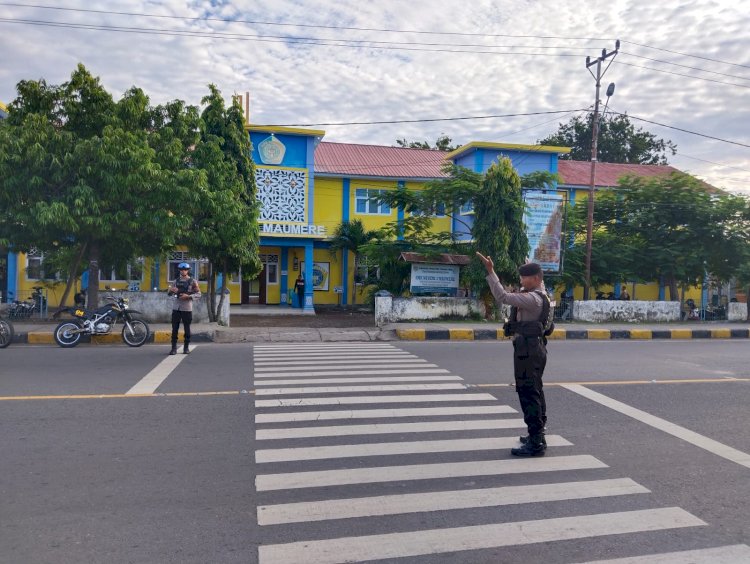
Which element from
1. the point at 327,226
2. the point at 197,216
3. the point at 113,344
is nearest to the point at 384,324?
the point at 197,216

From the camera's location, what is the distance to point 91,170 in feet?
42.9

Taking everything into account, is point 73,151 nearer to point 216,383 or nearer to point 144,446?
point 216,383

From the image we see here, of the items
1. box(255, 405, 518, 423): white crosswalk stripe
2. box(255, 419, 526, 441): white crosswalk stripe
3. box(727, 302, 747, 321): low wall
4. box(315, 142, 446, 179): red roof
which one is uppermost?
box(315, 142, 446, 179): red roof

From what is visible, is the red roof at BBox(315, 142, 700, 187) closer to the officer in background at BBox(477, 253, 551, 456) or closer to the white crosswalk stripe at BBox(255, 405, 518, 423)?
the white crosswalk stripe at BBox(255, 405, 518, 423)

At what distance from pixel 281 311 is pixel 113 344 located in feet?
37.2

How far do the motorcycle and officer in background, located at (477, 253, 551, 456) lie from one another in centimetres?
982

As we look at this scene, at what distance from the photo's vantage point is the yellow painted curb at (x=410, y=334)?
16.2 metres

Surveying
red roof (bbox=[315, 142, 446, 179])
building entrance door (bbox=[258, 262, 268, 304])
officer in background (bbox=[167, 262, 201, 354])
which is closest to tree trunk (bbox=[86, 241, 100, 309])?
officer in background (bbox=[167, 262, 201, 354])

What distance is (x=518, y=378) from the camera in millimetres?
5547

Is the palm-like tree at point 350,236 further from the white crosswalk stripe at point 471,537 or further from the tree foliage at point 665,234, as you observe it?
the white crosswalk stripe at point 471,537

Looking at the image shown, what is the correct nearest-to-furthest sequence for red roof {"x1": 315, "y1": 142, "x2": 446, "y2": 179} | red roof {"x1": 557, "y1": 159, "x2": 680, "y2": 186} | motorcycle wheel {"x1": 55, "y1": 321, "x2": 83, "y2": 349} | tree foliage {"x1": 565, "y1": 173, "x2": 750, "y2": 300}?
motorcycle wheel {"x1": 55, "y1": 321, "x2": 83, "y2": 349}, tree foliage {"x1": 565, "y1": 173, "x2": 750, "y2": 300}, red roof {"x1": 315, "y1": 142, "x2": 446, "y2": 179}, red roof {"x1": 557, "y1": 159, "x2": 680, "y2": 186}

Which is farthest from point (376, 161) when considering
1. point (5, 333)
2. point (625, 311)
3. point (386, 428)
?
point (386, 428)

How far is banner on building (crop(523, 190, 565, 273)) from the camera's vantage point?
19875 millimetres

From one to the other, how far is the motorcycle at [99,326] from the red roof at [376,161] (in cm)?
1596
